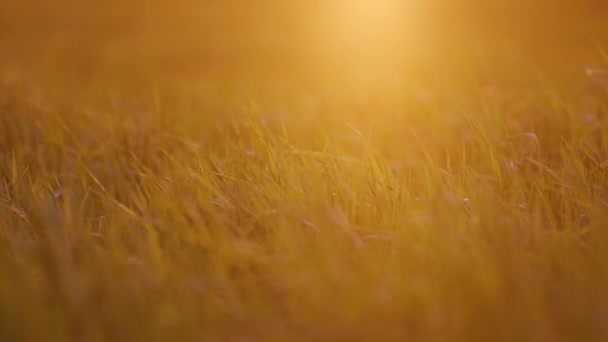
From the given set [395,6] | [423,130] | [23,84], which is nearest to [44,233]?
[423,130]

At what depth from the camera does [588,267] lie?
57.5 inches

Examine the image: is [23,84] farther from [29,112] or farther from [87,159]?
[87,159]

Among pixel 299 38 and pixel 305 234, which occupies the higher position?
pixel 305 234

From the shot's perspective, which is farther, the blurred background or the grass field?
the blurred background

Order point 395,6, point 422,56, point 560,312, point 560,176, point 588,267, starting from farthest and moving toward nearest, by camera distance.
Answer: point 395,6 < point 422,56 < point 560,176 < point 588,267 < point 560,312

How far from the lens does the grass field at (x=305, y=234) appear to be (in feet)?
4.20

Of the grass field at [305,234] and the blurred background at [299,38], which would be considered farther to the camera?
the blurred background at [299,38]

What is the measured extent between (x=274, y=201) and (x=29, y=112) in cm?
169

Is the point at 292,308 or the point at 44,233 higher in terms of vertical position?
the point at 292,308

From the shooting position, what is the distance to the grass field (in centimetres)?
128

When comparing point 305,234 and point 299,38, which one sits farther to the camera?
point 299,38

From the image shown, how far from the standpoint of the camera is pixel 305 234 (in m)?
1.61

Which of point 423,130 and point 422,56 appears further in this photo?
point 422,56

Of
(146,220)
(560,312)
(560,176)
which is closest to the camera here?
(560,312)
